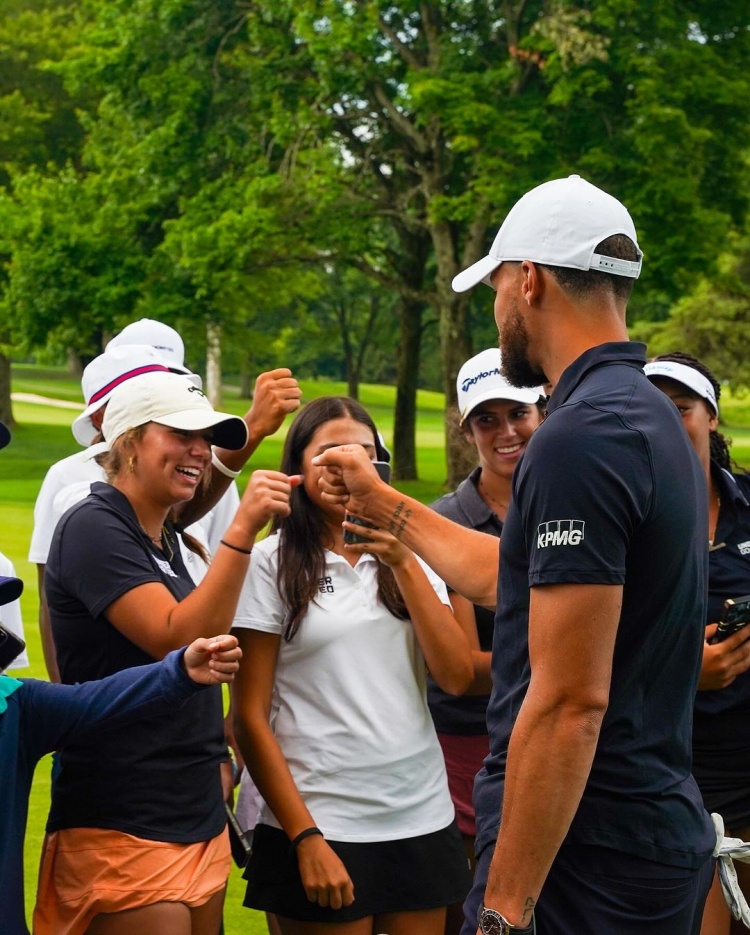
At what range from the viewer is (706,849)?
266 centimetres

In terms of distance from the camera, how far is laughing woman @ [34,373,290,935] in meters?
3.35

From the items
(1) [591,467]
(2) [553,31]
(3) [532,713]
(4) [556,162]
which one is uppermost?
(2) [553,31]

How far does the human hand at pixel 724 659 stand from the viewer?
3828 millimetres

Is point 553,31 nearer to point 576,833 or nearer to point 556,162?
point 556,162

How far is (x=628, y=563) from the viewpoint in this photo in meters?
2.54

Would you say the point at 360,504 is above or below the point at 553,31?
below

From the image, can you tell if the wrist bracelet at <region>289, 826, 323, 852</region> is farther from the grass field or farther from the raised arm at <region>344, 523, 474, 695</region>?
the grass field

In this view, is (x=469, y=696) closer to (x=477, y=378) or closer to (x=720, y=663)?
(x=720, y=663)

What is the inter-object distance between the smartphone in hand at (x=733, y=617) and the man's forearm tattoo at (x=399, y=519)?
1114 mm

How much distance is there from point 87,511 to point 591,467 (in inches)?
64.8

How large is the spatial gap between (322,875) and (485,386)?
6.09 ft

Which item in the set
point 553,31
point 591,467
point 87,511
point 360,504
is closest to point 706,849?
point 591,467

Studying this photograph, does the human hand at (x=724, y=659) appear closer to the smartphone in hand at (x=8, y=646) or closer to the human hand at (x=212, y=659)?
the human hand at (x=212, y=659)

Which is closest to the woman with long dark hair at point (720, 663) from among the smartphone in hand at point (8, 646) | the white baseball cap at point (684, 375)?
the white baseball cap at point (684, 375)
